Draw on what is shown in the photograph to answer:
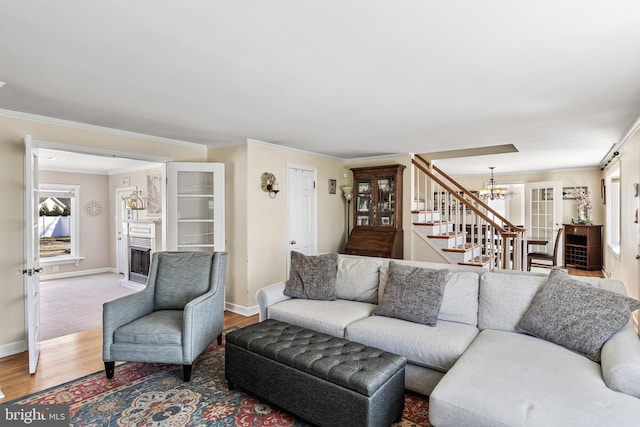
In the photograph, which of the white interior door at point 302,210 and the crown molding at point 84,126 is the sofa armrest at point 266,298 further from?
the crown molding at point 84,126

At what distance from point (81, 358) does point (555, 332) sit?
388 cm

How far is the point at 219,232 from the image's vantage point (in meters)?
4.52

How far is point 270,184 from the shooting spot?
183 inches

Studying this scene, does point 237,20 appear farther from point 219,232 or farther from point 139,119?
point 219,232

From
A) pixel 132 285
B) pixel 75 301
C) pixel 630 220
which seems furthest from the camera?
pixel 132 285

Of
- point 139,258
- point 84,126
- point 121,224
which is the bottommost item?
point 139,258

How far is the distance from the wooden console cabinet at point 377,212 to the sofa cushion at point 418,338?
8.68 ft

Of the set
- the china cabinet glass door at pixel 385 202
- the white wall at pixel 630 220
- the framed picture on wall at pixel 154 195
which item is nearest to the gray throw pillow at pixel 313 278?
the china cabinet glass door at pixel 385 202

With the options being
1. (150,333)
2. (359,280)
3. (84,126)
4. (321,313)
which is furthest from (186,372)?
(84,126)

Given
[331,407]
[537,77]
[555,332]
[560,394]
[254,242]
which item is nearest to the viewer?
[560,394]

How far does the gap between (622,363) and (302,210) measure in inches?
161

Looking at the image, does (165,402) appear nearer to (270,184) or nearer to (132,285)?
(270,184)

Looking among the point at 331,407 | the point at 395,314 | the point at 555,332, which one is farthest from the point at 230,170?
the point at 555,332

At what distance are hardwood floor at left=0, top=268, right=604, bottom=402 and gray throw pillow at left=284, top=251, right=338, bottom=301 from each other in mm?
1817
